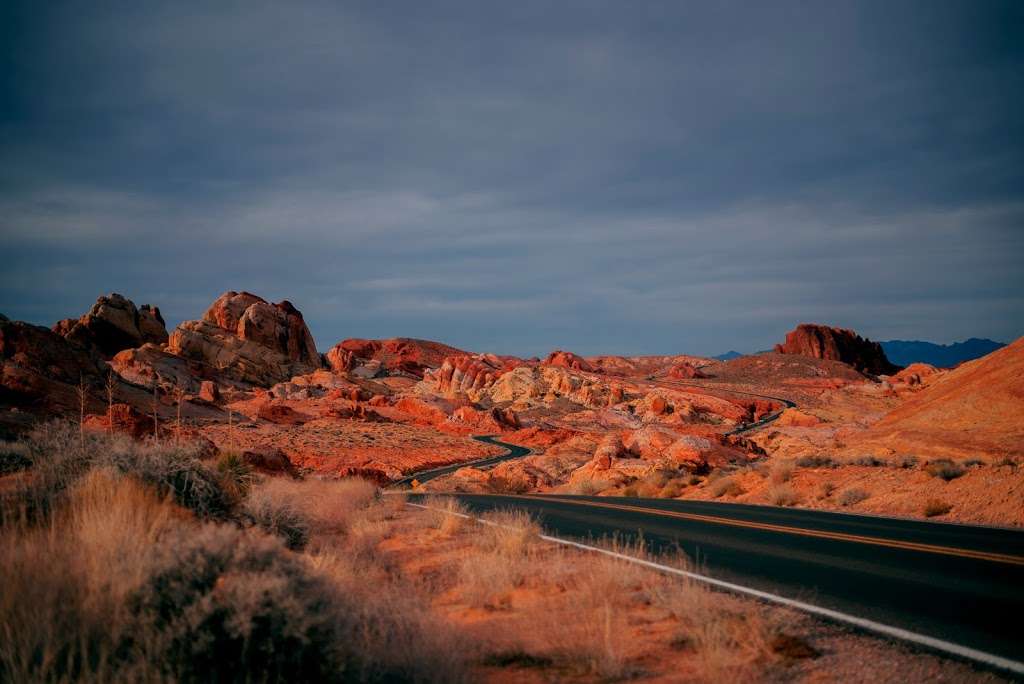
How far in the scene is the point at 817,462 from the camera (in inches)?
976

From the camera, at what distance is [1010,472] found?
54.1 ft

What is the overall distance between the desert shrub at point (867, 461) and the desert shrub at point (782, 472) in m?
2.45

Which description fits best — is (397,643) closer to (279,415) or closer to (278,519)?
(278,519)

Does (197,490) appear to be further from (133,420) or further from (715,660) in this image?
(133,420)

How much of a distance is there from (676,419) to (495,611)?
70.8 meters

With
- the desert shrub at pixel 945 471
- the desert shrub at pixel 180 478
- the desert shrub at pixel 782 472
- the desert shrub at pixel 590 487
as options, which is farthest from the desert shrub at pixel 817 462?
the desert shrub at pixel 180 478

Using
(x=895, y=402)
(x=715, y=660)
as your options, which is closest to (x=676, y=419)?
(x=895, y=402)

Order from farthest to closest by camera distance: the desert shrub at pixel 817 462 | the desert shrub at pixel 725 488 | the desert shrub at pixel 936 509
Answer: the desert shrub at pixel 817 462
the desert shrub at pixel 725 488
the desert shrub at pixel 936 509

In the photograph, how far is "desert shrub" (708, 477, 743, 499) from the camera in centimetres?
2307

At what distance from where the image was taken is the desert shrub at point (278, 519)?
9.33 metres

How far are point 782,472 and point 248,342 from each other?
293ft

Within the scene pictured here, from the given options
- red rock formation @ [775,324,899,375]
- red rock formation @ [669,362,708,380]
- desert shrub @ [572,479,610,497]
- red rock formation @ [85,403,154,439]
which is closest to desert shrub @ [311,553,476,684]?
desert shrub @ [572,479,610,497]

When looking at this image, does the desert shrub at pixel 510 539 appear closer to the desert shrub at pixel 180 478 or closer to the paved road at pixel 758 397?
the desert shrub at pixel 180 478

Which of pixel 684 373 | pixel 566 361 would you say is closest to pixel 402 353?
pixel 566 361
